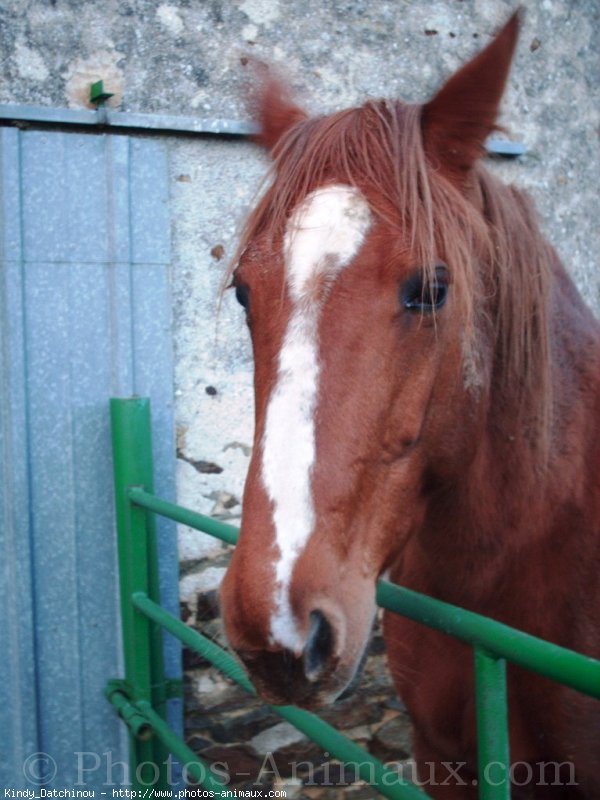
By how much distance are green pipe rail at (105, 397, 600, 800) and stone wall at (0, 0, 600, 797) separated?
12.4 inches

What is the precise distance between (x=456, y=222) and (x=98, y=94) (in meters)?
1.88

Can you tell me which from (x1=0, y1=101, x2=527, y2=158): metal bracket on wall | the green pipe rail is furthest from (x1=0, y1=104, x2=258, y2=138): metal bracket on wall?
the green pipe rail

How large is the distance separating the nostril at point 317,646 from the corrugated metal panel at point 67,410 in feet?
6.10

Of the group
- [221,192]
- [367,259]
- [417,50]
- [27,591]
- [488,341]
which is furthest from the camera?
[417,50]

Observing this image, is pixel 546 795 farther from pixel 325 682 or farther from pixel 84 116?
pixel 84 116

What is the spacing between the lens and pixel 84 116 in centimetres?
272

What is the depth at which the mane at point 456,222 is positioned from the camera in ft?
4.41

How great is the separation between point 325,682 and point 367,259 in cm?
69

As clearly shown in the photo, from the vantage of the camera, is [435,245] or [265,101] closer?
[435,245]

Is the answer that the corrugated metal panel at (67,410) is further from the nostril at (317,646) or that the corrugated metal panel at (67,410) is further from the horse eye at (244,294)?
the nostril at (317,646)

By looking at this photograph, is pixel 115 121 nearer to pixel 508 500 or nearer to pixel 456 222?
pixel 456 222

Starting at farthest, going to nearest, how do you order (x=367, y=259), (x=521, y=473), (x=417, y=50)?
(x=417, y=50) → (x=521, y=473) → (x=367, y=259)


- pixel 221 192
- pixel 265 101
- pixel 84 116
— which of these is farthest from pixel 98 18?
pixel 265 101

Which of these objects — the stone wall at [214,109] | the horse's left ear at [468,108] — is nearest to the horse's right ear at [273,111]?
the horse's left ear at [468,108]
